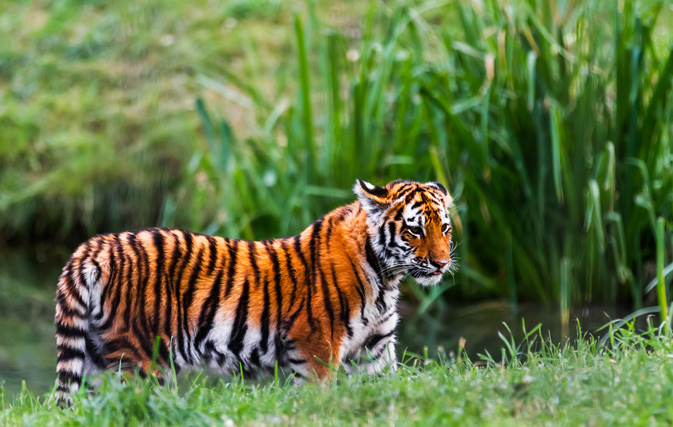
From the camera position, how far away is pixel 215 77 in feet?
37.8

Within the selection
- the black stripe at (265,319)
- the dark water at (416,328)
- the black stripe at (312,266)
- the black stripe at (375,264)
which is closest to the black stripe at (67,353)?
the black stripe at (265,319)

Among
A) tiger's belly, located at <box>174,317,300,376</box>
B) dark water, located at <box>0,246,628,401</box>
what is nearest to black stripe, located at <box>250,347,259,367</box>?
tiger's belly, located at <box>174,317,300,376</box>

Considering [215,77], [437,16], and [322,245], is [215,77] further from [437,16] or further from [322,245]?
[322,245]

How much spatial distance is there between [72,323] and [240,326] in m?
0.78

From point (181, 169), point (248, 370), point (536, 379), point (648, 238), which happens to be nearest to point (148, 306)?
point (248, 370)

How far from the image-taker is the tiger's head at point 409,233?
440 cm

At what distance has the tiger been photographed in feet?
13.8

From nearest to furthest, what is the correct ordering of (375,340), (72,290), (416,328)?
1. (72,290)
2. (375,340)
3. (416,328)

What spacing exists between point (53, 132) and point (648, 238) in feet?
25.6

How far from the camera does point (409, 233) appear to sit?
174 inches

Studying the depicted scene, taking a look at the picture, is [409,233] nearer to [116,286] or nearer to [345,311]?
[345,311]

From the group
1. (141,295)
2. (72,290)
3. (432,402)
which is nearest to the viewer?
(432,402)

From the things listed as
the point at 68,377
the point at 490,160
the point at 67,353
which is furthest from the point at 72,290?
the point at 490,160

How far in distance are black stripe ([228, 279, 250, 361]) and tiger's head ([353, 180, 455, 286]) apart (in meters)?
0.70
